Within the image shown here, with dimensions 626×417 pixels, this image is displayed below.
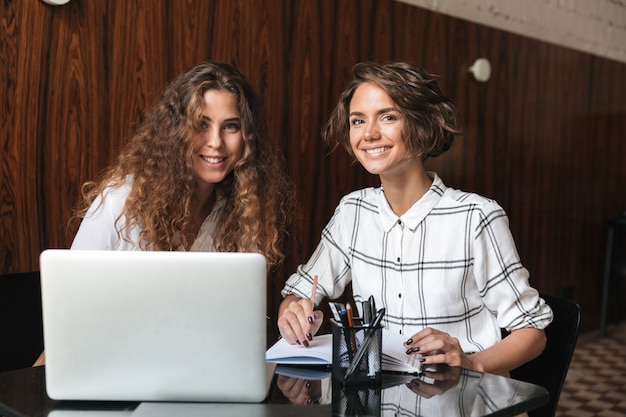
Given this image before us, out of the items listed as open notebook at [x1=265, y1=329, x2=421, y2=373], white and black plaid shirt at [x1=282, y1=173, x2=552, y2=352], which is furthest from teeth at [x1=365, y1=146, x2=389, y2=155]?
open notebook at [x1=265, y1=329, x2=421, y2=373]

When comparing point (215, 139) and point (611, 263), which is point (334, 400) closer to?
point (215, 139)

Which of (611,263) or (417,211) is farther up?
(417,211)

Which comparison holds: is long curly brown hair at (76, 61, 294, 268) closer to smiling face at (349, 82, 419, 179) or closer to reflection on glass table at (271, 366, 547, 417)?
smiling face at (349, 82, 419, 179)

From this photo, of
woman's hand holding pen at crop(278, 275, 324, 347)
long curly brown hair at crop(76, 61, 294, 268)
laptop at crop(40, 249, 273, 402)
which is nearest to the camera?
laptop at crop(40, 249, 273, 402)

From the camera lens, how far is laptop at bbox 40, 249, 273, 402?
45.9 inches

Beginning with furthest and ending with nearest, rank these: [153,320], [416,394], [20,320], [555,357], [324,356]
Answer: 1. [20,320]
2. [555,357]
3. [324,356]
4. [416,394]
5. [153,320]

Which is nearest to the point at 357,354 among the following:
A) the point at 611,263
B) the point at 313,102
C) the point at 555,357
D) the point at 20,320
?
the point at 555,357

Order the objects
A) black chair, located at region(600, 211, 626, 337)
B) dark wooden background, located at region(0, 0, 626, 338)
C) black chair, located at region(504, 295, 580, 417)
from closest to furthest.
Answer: black chair, located at region(504, 295, 580, 417) → dark wooden background, located at region(0, 0, 626, 338) → black chair, located at region(600, 211, 626, 337)

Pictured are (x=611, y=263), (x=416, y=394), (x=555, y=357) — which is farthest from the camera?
(x=611, y=263)

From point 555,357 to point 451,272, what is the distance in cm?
32

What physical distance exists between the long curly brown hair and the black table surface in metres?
0.65

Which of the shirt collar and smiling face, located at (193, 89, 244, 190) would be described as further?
smiling face, located at (193, 89, 244, 190)

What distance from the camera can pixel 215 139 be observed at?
2.01m

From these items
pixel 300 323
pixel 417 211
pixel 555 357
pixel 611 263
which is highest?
pixel 417 211
